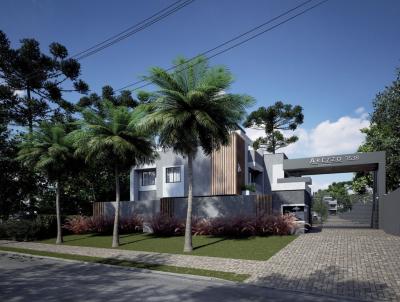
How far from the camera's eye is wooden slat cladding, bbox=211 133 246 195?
28.8 m

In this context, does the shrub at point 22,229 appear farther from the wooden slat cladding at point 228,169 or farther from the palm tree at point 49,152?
the wooden slat cladding at point 228,169

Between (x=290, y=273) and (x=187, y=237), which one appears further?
(x=187, y=237)

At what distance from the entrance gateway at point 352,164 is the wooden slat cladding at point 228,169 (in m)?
3.76

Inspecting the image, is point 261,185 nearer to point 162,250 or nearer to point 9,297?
point 162,250

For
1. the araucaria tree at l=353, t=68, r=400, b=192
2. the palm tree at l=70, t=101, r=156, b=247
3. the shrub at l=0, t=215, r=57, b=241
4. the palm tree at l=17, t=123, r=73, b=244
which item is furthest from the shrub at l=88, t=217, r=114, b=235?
the araucaria tree at l=353, t=68, r=400, b=192

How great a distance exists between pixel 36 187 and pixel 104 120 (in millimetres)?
17723

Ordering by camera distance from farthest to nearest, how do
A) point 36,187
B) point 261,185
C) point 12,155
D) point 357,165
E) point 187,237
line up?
point 261,185, point 36,187, point 12,155, point 357,165, point 187,237

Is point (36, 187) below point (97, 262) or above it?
above

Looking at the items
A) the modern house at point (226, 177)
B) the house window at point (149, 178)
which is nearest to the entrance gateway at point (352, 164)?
the modern house at point (226, 177)

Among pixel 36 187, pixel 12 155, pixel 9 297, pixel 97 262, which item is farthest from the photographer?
pixel 36 187

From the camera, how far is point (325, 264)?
41.7 feet

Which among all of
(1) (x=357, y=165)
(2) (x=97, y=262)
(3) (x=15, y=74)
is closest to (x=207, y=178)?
(1) (x=357, y=165)

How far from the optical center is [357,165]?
27250 millimetres

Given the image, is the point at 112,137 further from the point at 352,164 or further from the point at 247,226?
the point at 352,164
